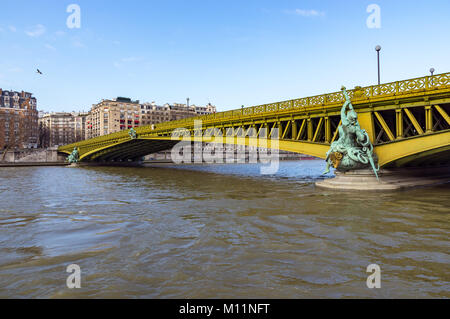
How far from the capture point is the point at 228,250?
24.4 feet

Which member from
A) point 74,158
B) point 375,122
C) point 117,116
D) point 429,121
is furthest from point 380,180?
point 117,116

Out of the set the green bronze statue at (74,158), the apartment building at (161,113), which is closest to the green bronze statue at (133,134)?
the green bronze statue at (74,158)

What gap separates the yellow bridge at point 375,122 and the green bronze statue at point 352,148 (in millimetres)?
1450

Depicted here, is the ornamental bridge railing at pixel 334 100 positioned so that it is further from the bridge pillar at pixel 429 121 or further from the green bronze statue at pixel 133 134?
the green bronze statue at pixel 133 134

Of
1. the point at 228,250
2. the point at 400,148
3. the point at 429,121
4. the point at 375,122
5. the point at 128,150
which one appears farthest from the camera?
the point at 128,150

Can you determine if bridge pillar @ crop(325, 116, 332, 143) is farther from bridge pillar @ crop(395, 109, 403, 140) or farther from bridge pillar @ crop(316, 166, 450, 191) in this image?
bridge pillar @ crop(395, 109, 403, 140)

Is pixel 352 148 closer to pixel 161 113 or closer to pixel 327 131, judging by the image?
pixel 327 131

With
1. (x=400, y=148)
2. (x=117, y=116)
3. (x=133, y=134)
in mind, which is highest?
(x=117, y=116)

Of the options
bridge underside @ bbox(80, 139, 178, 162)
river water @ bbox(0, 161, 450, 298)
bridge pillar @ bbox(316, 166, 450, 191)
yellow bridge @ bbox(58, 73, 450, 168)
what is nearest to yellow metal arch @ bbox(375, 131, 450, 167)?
yellow bridge @ bbox(58, 73, 450, 168)

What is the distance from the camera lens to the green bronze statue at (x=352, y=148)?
61.9ft

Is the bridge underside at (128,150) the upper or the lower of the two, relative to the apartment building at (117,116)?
lower

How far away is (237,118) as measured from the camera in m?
31.3

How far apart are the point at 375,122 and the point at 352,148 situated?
505 centimetres

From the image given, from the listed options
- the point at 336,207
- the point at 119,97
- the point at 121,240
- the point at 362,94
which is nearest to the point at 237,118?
the point at 362,94
